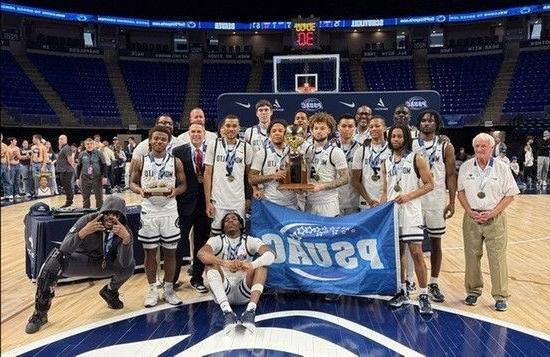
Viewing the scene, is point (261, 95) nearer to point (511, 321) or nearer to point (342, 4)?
point (511, 321)

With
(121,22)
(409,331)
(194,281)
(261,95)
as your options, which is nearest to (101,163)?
(261,95)

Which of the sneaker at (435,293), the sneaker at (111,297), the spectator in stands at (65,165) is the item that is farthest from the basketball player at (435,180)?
the spectator in stands at (65,165)

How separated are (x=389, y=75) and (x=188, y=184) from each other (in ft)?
73.6

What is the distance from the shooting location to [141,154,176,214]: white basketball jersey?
4.24 m

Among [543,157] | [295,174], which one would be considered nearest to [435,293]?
[295,174]

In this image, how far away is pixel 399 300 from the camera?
427cm

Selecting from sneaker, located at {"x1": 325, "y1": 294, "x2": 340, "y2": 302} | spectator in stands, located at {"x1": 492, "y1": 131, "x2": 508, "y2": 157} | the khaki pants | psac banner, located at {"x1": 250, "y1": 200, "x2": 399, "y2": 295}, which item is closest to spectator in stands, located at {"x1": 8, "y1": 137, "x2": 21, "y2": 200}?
psac banner, located at {"x1": 250, "y1": 200, "x2": 399, "y2": 295}

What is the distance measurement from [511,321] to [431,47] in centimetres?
2467

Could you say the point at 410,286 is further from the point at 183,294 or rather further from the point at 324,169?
the point at 183,294

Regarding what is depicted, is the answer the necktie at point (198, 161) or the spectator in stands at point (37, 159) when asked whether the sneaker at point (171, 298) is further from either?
the spectator in stands at point (37, 159)

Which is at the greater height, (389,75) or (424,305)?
(389,75)

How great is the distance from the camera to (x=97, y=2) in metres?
24.9

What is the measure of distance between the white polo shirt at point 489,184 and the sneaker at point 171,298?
2751 millimetres

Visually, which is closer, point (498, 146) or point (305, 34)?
point (498, 146)
